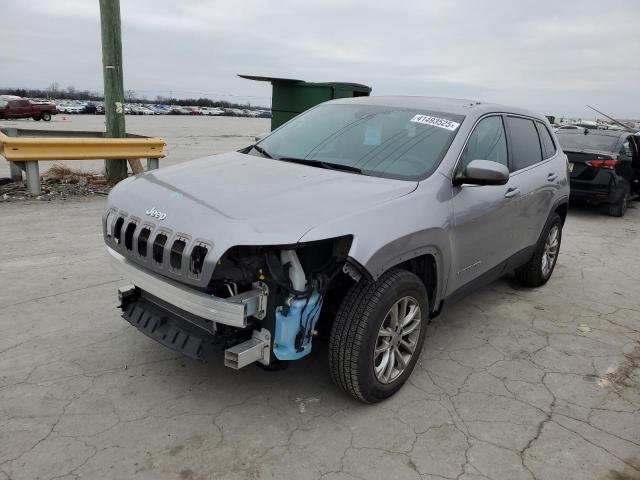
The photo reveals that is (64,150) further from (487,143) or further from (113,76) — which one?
(487,143)

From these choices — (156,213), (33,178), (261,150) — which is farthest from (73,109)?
(156,213)

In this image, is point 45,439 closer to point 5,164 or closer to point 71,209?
point 71,209

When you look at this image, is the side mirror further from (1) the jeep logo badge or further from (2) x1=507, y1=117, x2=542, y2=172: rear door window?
(1) the jeep logo badge

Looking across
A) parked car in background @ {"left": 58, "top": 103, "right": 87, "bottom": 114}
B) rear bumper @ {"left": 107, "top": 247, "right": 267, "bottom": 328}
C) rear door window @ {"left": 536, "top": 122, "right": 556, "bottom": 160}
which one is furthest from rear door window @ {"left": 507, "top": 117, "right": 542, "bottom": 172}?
parked car in background @ {"left": 58, "top": 103, "right": 87, "bottom": 114}

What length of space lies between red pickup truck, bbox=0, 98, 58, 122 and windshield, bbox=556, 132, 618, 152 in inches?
1387

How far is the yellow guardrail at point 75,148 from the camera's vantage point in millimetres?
7598

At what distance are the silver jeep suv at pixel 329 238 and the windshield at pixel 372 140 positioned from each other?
1 centimetres

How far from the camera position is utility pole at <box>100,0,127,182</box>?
855cm

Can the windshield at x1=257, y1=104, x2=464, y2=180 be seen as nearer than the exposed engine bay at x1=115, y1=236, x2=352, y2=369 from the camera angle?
No

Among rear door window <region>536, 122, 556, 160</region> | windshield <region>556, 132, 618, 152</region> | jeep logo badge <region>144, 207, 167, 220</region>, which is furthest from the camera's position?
windshield <region>556, 132, 618, 152</region>

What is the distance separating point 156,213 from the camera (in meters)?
2.84

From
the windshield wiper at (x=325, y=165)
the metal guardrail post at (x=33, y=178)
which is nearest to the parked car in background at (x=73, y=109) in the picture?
the metal guardrail post at (x=33, y=178)

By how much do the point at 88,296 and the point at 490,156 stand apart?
11.4 ft

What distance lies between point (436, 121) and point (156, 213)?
2127mm
